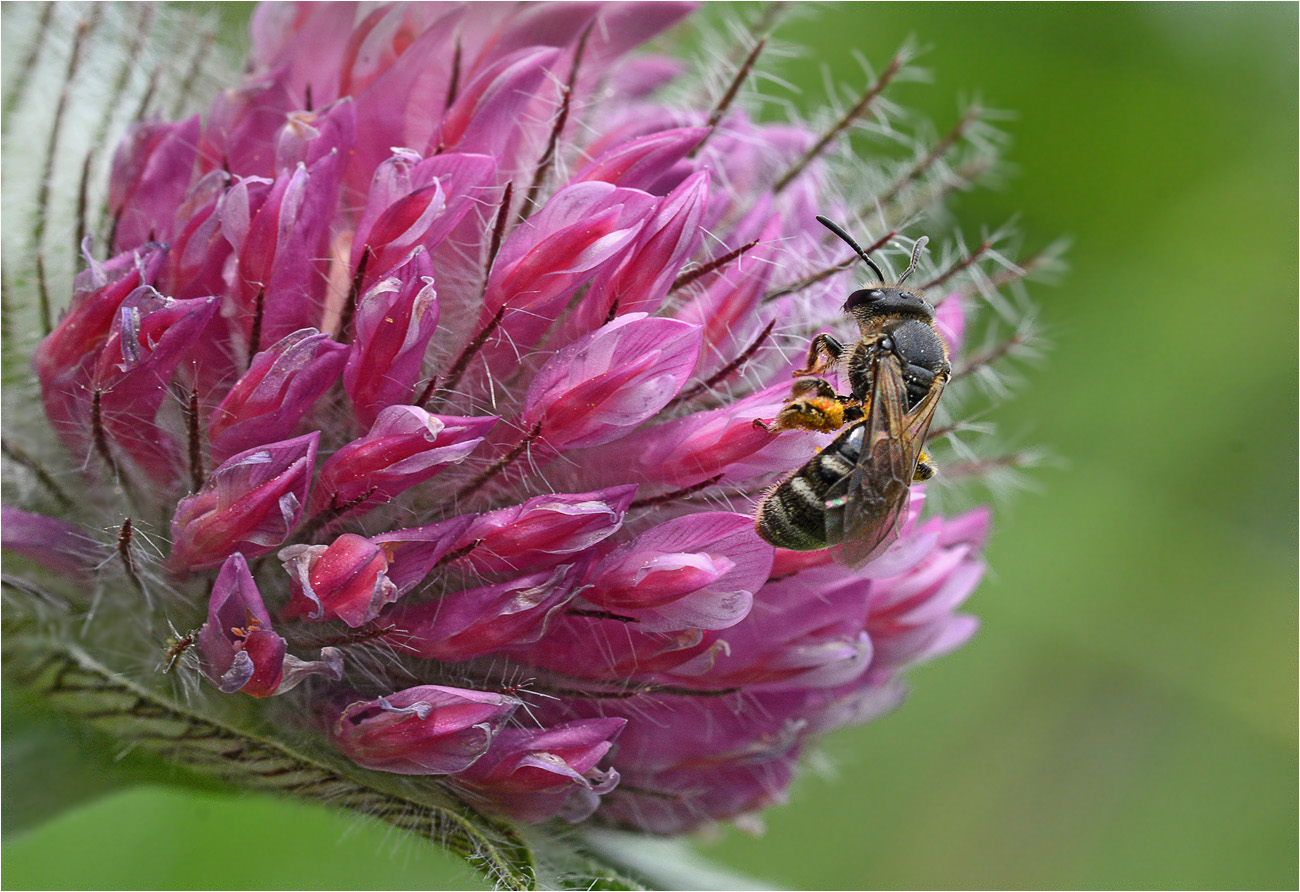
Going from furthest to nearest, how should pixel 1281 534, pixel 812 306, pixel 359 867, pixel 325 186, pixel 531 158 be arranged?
pixel 1281 534
pixel 359 867
pixel 812 306
pixel 531 158
pixel 325 186

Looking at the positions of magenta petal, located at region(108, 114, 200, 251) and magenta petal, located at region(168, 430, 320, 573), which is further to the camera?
magenta petal, located at region(108, 114, 200, 251)

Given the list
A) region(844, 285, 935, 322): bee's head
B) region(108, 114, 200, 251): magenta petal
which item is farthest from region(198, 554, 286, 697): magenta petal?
region(844, 285, 935, 322): bee's head

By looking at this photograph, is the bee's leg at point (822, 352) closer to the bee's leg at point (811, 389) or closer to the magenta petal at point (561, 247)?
the bee's leg at point (811, 389)

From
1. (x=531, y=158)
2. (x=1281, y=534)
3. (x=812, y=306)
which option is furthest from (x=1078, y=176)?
(x=531, y=158)

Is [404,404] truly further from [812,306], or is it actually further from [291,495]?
[812,306]

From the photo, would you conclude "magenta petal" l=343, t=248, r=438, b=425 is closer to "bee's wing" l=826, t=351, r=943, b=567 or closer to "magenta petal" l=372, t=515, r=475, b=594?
"magenta petal" l=372, t=515, r=475, b=594

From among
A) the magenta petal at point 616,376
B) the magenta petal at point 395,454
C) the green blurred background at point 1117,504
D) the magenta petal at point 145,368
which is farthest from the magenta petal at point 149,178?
the green blurred background at point 1117,504
